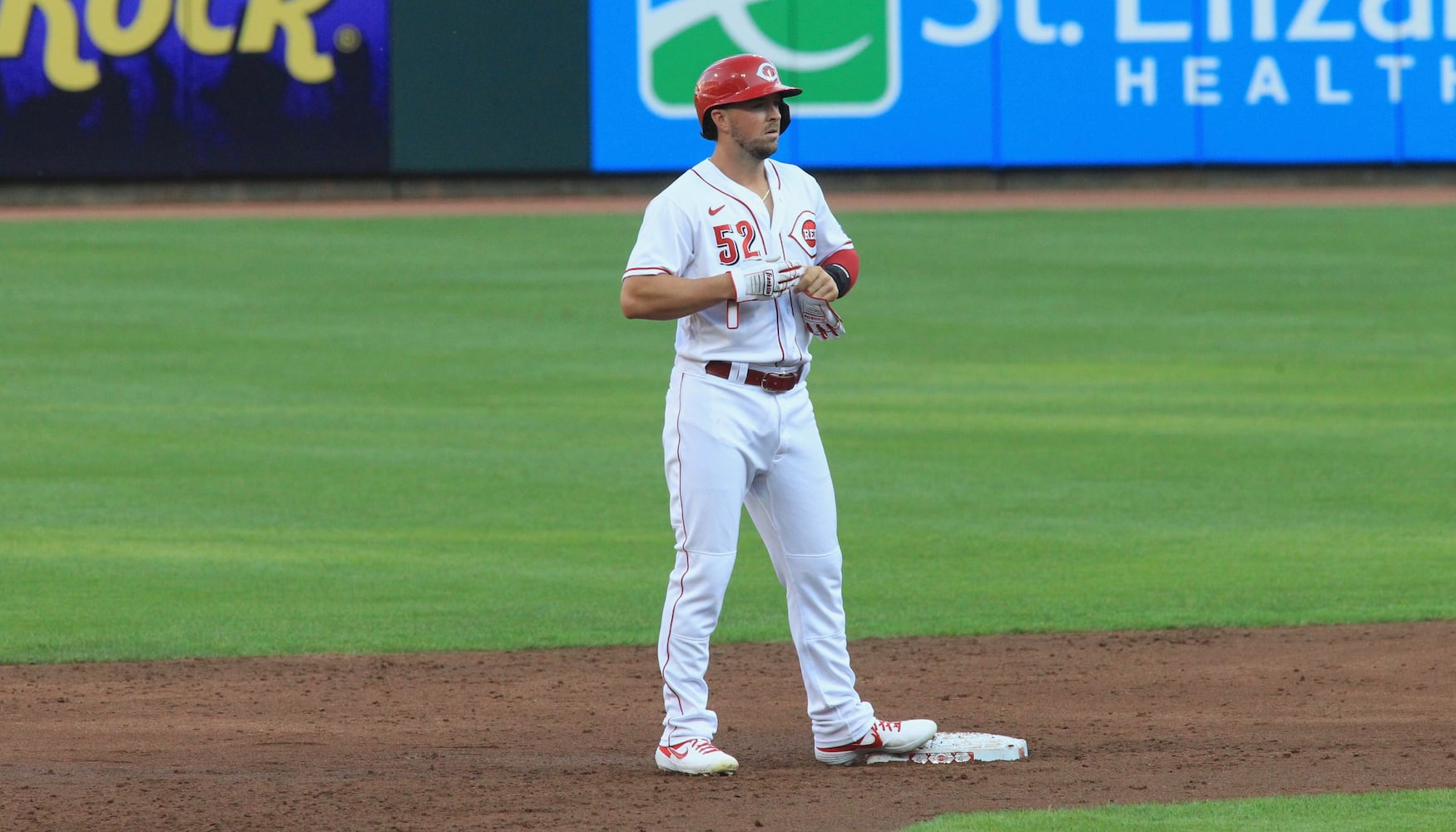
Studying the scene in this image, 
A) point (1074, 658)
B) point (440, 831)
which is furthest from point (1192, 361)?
point (440, 831)

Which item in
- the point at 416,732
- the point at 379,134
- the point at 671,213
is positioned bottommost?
the point at 416,732

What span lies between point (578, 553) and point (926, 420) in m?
4.19

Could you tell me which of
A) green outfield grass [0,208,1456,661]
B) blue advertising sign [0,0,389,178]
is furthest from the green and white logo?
green outfield grass [0,208,1456,661]

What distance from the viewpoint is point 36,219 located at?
87.3 ft

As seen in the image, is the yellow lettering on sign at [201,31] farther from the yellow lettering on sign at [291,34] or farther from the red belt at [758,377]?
the red belt at [758,377]

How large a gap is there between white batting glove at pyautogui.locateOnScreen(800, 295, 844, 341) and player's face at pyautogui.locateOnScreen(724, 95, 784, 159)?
413 mm

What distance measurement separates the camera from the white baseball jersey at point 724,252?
5742 mm

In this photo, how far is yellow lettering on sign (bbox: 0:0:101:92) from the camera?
27422 mm

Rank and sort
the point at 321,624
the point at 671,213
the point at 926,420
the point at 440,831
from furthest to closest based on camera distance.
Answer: the point at 926,420, the point at 321,624, the point at 671,213, the point at 440,831

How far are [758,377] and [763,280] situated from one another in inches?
10.9

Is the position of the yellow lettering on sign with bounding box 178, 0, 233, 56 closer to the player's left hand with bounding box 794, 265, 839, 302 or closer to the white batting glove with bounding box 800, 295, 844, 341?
the white batting glove with bounding box 800, 295, 844, 341

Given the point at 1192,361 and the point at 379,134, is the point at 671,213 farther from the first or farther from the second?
the point at 379,134

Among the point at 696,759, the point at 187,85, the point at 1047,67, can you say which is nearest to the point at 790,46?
the point at 1047,67

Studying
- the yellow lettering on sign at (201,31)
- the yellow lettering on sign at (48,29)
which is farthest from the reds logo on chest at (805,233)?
the yellow lettering on sign at (48,29)
